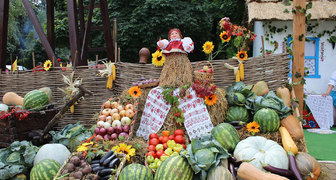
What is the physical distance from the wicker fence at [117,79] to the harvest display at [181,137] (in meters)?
0.22

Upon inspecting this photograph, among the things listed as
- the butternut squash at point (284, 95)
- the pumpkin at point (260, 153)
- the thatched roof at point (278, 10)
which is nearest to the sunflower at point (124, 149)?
the pumpkin at point (260, 153)

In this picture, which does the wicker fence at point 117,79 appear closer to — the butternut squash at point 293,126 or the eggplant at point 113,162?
the butternut squash at point 293,126

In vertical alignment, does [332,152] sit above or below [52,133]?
below

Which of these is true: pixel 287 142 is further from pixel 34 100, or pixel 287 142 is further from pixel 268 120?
pixel 34 100

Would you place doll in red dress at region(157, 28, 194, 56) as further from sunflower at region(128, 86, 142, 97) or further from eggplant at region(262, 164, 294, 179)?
Result: eggplant at region(262, 164, 294, 179)

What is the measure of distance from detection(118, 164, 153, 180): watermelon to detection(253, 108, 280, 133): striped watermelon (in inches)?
73.9

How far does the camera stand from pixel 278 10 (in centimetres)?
948

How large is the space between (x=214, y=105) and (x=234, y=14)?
40.0ft

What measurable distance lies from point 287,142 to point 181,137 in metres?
1.48

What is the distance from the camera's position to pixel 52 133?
4.68 meters

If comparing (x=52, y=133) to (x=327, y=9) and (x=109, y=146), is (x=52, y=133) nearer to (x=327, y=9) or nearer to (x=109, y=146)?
(x=109, y=146)

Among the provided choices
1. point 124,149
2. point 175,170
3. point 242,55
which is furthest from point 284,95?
point 124,149

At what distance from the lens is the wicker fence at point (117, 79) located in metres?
4.70

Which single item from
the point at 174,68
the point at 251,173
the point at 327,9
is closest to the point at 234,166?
the point at 251,173
